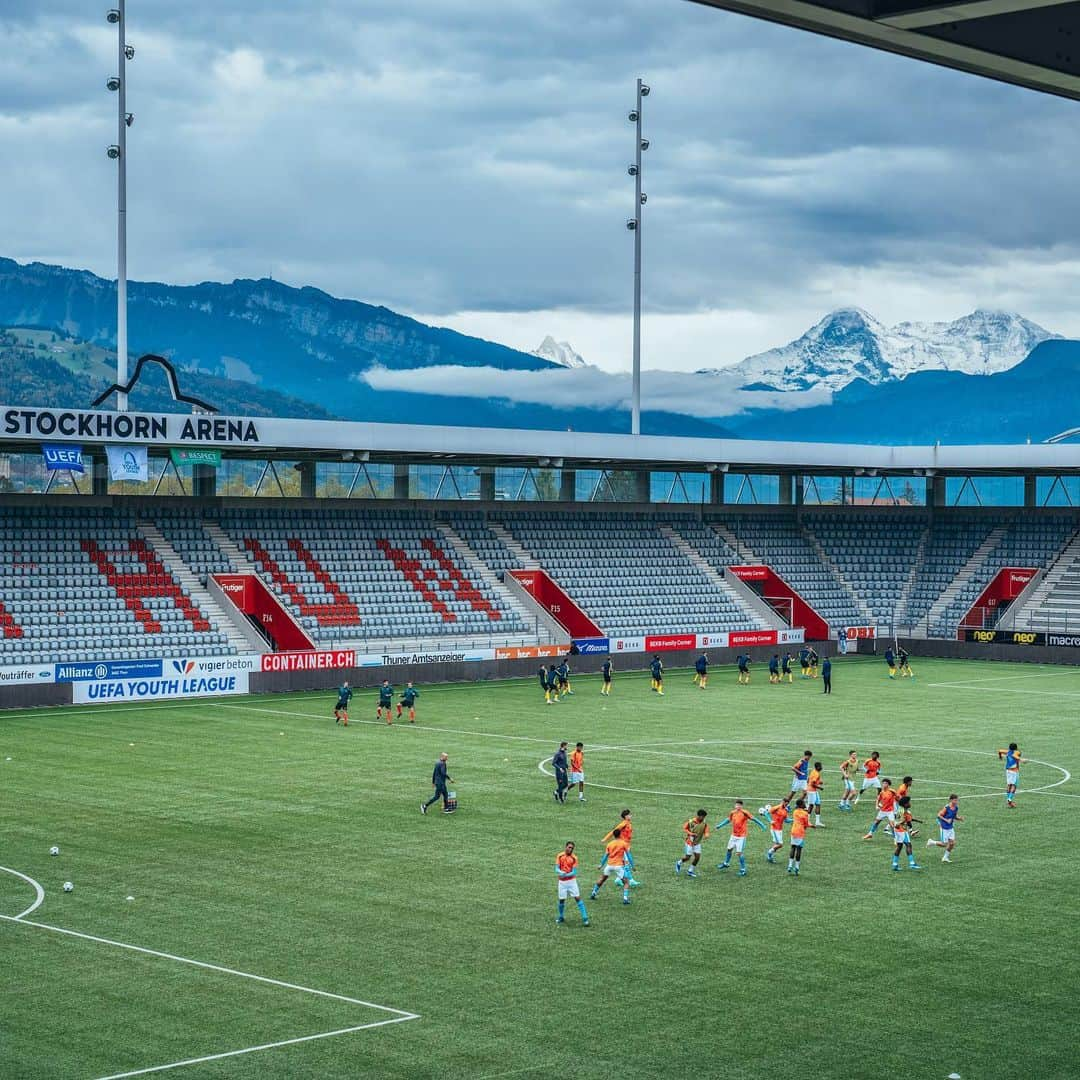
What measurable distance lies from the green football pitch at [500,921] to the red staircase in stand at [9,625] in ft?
36.0

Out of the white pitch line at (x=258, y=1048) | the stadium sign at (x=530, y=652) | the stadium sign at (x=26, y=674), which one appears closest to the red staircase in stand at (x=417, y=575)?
the stadium sign at (x=530, y=652)

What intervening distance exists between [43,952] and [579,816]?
43.1 feet

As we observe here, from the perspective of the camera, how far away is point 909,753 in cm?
4269

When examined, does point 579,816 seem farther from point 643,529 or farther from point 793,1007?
point 643,529

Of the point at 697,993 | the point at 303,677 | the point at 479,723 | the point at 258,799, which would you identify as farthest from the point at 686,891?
the point at 303,677

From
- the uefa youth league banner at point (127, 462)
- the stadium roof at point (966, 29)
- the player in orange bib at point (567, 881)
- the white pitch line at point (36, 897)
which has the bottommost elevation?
the white pitch line at point (36, 897)

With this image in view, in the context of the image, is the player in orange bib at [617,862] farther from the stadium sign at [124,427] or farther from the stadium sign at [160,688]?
the stadium sign at [124,427]

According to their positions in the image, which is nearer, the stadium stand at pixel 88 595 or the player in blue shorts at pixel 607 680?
the stadium stand at pixel 88 595

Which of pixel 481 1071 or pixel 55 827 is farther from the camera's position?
pixel 55 827

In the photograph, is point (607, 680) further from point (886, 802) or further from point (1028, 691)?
point (886, 802)

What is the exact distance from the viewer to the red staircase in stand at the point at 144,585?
58.3 meters

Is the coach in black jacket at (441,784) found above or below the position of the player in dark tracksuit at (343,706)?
below

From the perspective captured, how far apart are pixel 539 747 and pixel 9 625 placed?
21.2m

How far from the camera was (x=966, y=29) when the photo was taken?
11.2m
